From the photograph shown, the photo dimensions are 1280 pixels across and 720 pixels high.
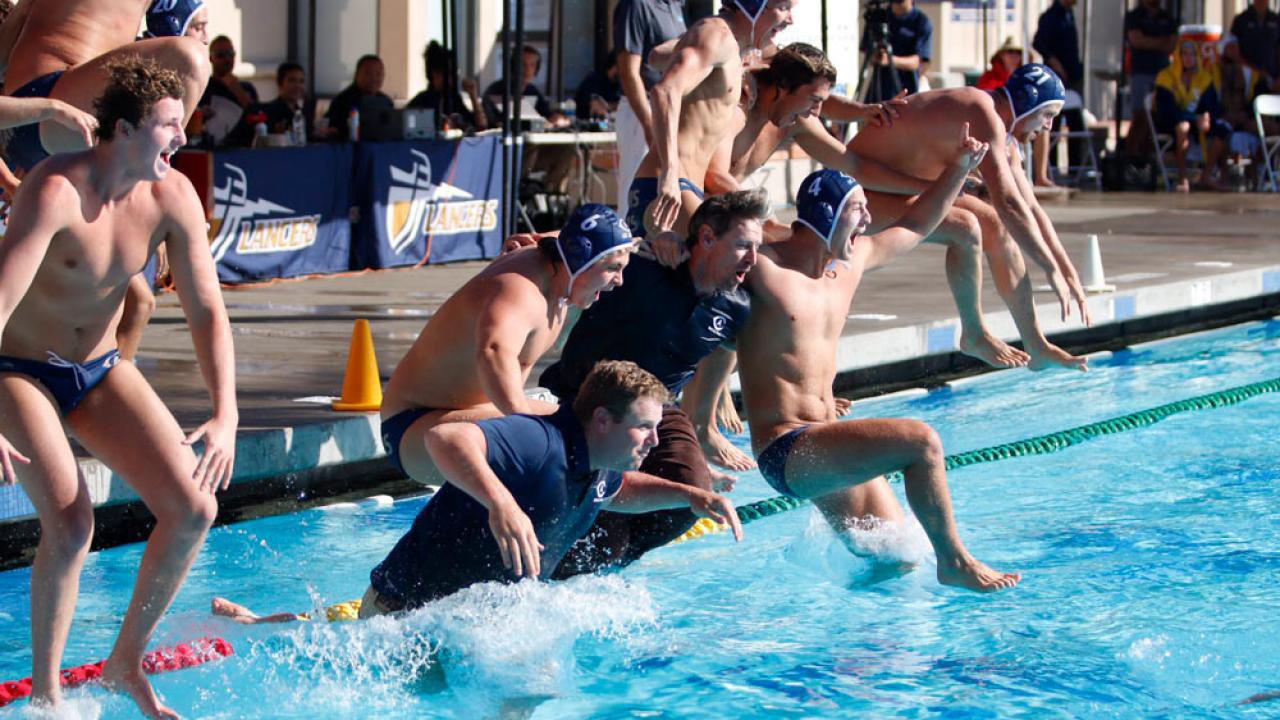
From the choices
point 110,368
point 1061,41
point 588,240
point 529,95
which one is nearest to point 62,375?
point 110,368

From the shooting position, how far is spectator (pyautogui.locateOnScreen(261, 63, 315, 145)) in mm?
11992

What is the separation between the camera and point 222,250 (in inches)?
435

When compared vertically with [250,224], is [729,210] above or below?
above

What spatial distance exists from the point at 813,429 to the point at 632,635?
2.78ft

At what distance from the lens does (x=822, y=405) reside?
5.74 m

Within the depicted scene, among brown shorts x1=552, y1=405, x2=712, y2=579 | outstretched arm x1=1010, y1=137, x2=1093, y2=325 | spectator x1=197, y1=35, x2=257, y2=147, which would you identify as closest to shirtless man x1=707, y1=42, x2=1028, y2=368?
outstretched arm x1=1010, y1=137, x2=1093, y2=325

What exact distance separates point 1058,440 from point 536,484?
416cm

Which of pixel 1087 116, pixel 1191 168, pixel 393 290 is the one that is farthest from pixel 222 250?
pixel 1191 168

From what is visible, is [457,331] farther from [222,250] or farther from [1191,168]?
[1191,168]

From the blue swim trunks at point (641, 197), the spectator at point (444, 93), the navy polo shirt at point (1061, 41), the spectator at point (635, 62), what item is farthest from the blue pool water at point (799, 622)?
the navy polo shirt at point (1061, 41)

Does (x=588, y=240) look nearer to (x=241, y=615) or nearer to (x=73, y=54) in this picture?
(x=241, y=615)

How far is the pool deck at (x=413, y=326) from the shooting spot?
6816 mm

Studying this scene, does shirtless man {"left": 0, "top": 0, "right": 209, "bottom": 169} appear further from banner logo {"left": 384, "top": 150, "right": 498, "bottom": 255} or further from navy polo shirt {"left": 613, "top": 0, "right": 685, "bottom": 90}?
banner logo {"left": 384, "top": 150, "right": 498, "bottom": 255}

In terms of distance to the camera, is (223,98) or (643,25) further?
(223,98)
